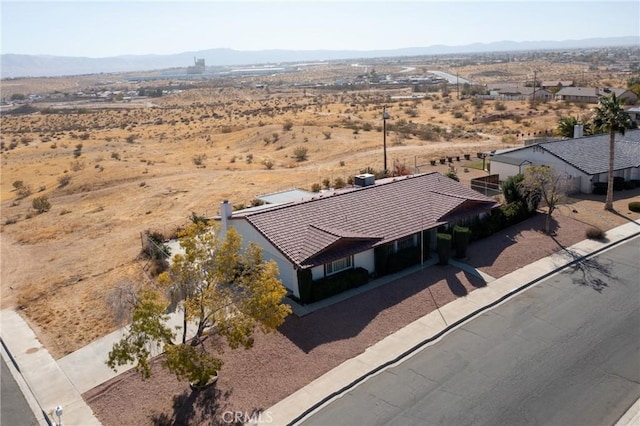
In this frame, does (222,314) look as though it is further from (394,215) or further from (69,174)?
(69,174)

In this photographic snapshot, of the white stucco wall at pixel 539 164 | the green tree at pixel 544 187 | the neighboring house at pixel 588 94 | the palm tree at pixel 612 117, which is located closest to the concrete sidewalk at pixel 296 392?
the green tree at pixel 544 187

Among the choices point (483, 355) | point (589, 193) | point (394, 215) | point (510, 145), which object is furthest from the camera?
point (510, 145)

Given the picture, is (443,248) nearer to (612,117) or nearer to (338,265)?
(338,265)

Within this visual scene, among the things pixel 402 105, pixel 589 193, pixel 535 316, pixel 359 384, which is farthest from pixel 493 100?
pixel 359 384

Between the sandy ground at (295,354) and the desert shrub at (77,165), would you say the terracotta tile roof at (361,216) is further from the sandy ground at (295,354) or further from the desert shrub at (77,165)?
the desert shrub at (77,165)

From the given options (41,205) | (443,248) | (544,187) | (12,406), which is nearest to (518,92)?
(544,187)

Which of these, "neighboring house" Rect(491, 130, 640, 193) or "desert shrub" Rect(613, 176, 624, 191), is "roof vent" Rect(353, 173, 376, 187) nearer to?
"neighboring house" Rect(491, 130, 640, 193)

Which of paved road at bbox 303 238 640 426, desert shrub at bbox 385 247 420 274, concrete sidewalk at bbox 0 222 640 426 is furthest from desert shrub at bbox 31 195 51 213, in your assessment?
paved road at bbox 303 238 640 426
